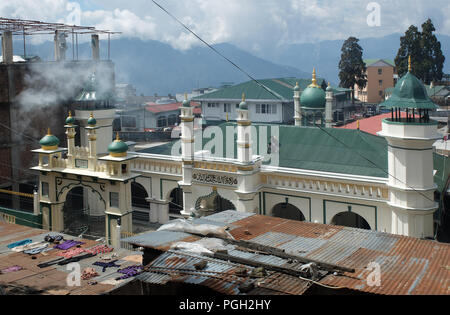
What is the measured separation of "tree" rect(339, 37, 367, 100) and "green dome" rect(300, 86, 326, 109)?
5023 centimetres

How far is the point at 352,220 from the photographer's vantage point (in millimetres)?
23438

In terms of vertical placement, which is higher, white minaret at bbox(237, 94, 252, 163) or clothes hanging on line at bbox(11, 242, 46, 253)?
white minaret at bbox(237, 94, 252, 163)

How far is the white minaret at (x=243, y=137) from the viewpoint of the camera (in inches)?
892

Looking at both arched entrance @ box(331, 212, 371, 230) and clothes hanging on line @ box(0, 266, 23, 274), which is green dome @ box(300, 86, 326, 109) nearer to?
arched entrance @ box(331, 212, 371, 230)

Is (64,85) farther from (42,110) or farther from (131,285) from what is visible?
(131,285)

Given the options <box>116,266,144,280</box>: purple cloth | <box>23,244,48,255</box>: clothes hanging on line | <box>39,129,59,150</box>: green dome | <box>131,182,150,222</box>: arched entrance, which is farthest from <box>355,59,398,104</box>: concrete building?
<box>116,266,144,280</box>: purple cloth

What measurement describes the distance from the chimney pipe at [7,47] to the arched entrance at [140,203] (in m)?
10.7

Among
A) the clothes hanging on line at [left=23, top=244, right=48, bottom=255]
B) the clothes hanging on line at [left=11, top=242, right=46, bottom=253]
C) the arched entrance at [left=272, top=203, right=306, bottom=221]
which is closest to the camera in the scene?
the clothes hanging on line at [left=23, top=244, right=48, bottom=255]

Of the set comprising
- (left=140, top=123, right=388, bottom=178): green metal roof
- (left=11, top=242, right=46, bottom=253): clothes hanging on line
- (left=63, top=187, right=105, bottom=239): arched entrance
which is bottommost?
(left=63, top=187, right=105, bottom=239): arched entrance

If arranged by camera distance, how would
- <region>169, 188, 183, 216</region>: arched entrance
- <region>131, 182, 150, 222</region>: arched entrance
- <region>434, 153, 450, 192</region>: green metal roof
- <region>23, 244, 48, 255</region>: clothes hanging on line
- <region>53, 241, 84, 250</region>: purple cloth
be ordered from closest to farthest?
<region>23, 244, 48, 255</region>: clothes hanging on line
<region>53, 241, 84, 250</region>: purple cloth
<region>434, 153, 450, 192</region>: green metal roof
<region>169, 188, 183, 216</region>: arched entrance
<region>131, 182, 150, 222</region>: arched entrance

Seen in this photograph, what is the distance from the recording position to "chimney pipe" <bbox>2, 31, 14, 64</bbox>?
3151 cm
